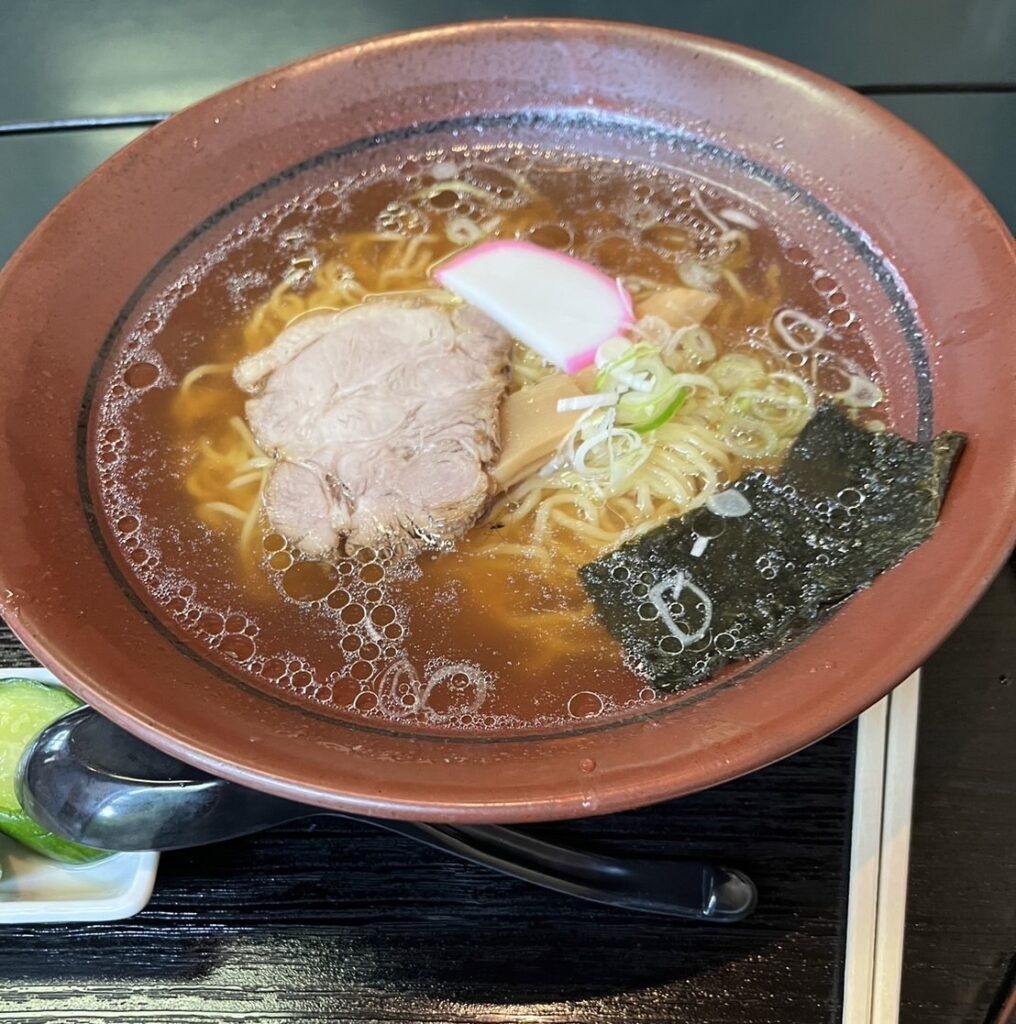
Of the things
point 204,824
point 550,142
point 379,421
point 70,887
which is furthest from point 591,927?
point 550,142

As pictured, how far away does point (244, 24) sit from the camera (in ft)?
7.88

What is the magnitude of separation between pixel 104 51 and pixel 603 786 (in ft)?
7.65

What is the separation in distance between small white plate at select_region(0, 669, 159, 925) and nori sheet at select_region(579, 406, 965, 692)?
→ 76cm

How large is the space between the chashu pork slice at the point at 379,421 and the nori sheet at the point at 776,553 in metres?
0.28

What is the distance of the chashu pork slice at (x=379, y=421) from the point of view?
4.64 ft

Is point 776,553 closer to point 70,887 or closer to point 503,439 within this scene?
point 503,439

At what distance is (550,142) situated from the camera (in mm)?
1806

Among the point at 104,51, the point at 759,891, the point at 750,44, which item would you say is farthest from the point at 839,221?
the point at 104,51

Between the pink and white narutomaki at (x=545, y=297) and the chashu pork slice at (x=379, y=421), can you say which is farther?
the pink and white narutomaki at (x=545, y=297)

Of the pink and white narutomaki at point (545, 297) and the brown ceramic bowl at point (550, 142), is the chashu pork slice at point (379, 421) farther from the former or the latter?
the brown ceramic bowl at point (550, 142)

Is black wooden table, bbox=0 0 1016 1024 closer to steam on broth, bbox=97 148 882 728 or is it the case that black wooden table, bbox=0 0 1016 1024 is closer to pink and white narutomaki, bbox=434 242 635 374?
steam on broth, bbox=97 148 882 728

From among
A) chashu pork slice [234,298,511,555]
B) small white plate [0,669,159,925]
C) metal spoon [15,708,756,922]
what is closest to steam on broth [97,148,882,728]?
chashu pork slice [234,298,511,555]

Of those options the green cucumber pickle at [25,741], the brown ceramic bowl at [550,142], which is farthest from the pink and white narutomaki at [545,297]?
the green cucumber pickle at [25,741]

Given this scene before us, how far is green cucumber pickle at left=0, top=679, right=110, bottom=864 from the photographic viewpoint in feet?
4.27
